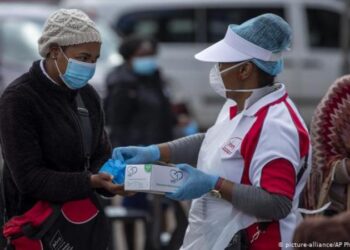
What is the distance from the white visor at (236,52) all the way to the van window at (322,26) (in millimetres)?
11707

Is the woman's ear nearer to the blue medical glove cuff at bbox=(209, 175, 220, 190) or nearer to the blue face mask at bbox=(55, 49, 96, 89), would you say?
the blue face mask at bbox=(55, 49, 96, 89)

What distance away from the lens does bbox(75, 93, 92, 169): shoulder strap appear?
446cm

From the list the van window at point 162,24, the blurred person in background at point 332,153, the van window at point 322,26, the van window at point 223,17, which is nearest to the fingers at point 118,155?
the blurred person in background at point 332,153

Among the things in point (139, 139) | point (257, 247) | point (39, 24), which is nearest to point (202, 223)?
point (257, 247)

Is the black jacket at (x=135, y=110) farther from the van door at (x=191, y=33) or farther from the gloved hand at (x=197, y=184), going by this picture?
the van door at (x=191, y=33)

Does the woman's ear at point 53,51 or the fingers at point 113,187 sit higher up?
the woman's ear at point 53,51

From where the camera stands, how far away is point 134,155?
14.6 ft

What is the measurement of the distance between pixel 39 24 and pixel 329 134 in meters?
8.71

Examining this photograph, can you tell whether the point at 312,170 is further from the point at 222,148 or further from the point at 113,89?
the point at 113,89

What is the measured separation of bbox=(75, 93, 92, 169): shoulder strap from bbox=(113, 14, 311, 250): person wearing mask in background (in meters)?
0.20

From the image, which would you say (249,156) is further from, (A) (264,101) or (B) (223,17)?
(B) (223,17)

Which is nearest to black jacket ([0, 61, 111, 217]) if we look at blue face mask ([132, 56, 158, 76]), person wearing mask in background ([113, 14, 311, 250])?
person wearing mask in background ([113, 14, 311, 250])

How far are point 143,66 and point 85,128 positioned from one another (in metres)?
3.69

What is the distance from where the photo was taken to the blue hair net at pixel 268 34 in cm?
423
